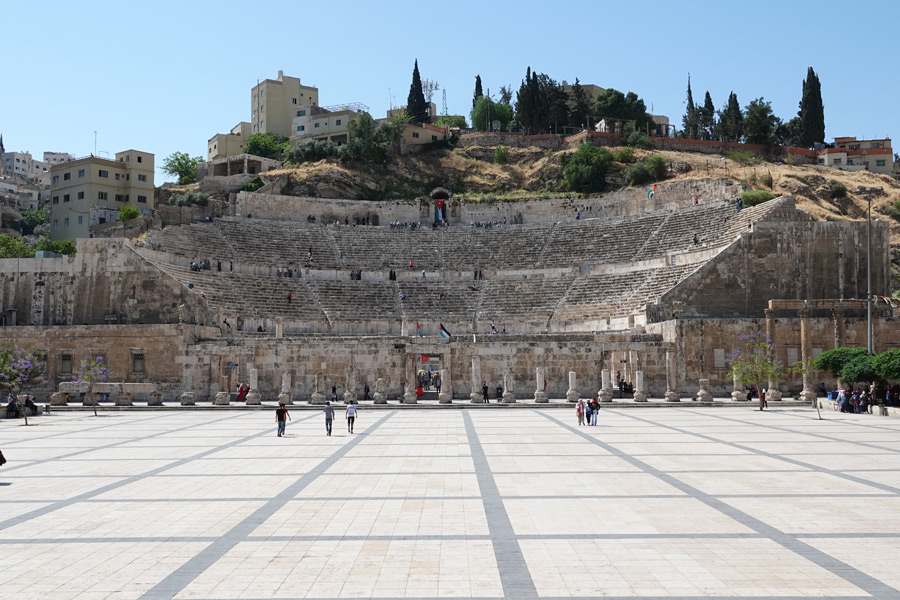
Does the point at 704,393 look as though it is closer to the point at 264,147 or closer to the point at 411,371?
the point at 411,371

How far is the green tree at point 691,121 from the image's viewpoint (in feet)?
318

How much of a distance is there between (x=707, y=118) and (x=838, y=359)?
6973cm

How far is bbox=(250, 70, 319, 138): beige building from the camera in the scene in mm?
99625

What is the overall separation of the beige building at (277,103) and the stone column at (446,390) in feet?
214

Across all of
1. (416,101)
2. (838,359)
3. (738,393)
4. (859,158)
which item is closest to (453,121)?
(416,101)

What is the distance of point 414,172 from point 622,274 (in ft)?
115

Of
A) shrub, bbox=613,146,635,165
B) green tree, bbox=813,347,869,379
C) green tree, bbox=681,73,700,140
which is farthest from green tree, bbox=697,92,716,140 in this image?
green tree, bbox=813,347,869,379

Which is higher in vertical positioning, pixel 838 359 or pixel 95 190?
pixel 95 190

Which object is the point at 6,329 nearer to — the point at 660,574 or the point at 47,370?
the point at 47,370

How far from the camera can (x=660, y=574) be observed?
9359 millimetres

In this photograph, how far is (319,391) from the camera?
42.0 m

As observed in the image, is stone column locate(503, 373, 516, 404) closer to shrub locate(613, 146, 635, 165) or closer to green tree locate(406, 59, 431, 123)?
shrub locate(613, 146, 635, 165)

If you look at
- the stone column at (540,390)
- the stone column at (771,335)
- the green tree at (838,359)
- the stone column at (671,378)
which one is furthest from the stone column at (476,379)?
the green tree at (838,359)

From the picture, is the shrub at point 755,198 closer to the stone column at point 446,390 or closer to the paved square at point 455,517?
the stone column at point 446,390
